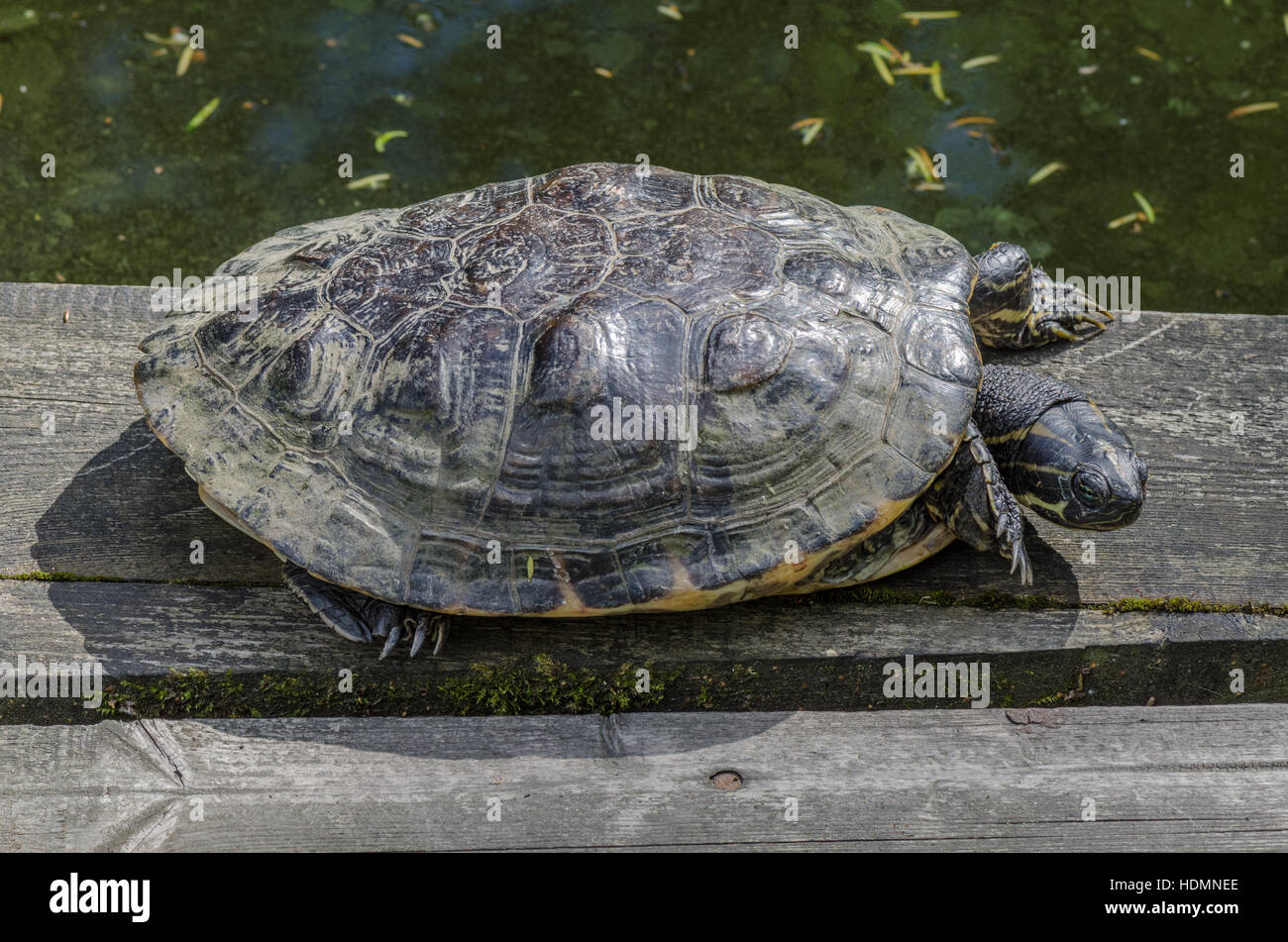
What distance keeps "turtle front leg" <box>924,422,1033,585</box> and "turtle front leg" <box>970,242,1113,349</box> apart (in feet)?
2.16

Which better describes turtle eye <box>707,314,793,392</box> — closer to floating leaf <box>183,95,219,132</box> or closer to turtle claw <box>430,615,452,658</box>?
turtle claw <box>430,615,452,658</box>

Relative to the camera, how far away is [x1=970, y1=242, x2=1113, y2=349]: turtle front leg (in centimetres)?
360

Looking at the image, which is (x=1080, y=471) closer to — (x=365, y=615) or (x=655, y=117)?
(x=365, y=615)

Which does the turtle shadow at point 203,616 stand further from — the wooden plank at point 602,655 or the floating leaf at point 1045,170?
the floating leaf at point 1045,170

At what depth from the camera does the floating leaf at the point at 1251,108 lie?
21.0ft

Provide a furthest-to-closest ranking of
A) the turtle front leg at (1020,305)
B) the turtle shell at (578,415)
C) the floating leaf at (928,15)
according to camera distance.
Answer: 1. the floating leaf at (928,15)
2. the turtle front leg at (1020,305)
3. the turtle shell at (578,415)

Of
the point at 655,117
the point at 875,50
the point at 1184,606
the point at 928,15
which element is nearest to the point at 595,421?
the point at 1184,606

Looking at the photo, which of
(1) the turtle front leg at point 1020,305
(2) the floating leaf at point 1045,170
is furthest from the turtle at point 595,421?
(2) the floating leaf at point 1045,170

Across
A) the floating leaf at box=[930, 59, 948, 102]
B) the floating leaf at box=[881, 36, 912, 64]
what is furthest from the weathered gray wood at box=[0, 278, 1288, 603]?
the floating leaf at box=[881, 36, 912, 64]

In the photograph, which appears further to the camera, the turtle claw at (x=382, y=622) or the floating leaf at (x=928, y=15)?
the floating leaf at (x=928, y=15)

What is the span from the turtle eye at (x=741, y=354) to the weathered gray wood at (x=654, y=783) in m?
0.94

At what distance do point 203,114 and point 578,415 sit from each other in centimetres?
463

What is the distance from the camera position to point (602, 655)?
306cm

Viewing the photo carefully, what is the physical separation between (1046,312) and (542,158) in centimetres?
345
